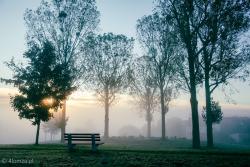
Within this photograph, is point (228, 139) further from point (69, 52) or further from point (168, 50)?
point (69, 52)

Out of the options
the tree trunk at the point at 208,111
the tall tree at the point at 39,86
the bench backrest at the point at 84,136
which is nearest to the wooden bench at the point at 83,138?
the bench backrest at the point at 84,136

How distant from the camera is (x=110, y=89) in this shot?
4891 cm

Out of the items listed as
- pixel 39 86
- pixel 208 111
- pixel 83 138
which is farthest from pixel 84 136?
pixel 208 111

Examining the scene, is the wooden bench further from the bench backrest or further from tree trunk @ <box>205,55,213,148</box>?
tree trunk @ <box>205,55,213,148</box>

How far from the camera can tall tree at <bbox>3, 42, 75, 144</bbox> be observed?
28.5m

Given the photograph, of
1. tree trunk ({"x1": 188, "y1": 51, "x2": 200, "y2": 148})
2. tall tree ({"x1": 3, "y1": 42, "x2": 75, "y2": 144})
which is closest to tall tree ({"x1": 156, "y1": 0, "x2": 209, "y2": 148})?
tree trunk ({"x1": 188, "y1": 51, "x2": 200, "y2": 148})

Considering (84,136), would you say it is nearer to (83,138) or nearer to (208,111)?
(83,138)

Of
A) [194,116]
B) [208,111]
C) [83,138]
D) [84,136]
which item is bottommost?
[83,138]

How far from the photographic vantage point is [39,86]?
2891 centimetres

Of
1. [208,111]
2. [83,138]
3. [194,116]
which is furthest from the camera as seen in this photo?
[208,111]

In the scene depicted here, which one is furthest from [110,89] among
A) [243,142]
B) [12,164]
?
[243,142]

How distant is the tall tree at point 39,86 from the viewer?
93.5 feet

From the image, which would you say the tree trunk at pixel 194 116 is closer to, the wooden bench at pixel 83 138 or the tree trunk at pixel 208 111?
the tree trunk at pixel 208 111

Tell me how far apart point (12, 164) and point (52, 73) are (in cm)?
1726
